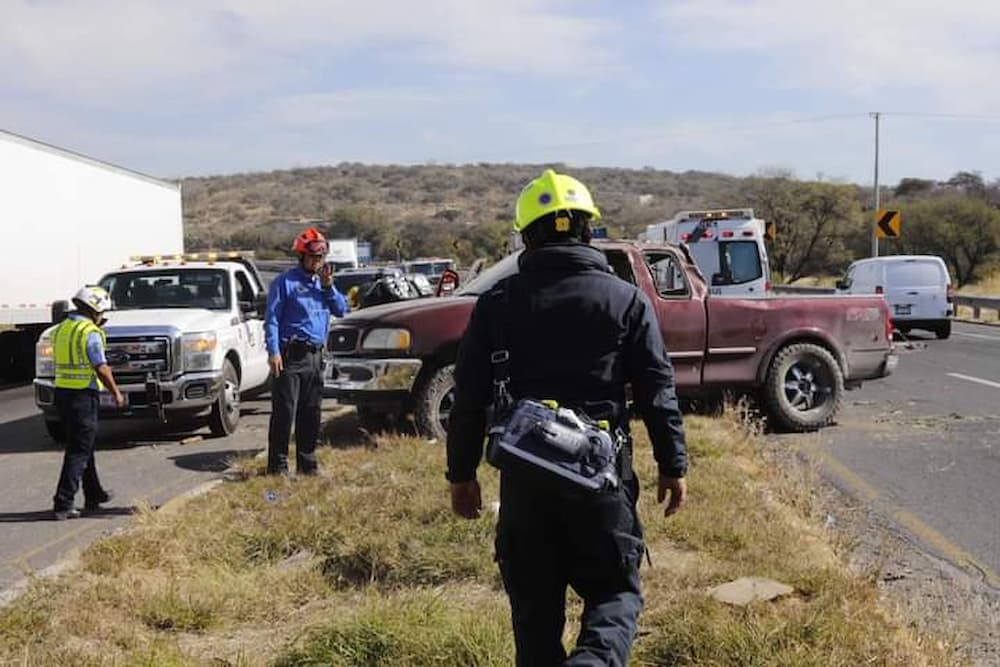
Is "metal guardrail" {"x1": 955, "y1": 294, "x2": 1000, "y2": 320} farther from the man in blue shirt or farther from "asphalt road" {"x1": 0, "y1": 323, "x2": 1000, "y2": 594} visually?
the man in blue shirt

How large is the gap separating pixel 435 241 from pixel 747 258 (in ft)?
189

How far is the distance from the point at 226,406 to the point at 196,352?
804mm

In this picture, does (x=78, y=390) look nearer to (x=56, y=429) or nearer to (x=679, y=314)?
(x=56, y=429)

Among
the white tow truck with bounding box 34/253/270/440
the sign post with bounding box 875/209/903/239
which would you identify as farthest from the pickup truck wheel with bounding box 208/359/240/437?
the sign post with bounding box 875/209/903/239

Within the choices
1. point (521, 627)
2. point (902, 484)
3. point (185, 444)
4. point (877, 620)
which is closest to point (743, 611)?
point (877, 620)

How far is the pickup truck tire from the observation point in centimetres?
1030

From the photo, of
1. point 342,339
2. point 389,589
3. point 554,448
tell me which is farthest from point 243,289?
point 554,448

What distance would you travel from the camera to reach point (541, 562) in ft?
11.0

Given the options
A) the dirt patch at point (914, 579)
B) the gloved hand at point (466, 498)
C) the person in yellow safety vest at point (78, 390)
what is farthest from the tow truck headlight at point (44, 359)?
the gloved hand at point (466, 498)

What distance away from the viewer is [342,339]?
31.1 feet

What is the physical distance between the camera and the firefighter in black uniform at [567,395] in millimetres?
3316

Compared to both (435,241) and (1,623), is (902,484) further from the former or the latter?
(435,241)

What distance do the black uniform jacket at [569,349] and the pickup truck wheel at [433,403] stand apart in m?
5.52

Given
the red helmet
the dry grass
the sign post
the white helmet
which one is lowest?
the dry grass
